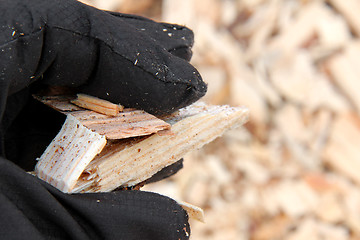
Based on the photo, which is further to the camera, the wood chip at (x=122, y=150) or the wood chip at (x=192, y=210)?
the wood chip at (x=192, y=210)

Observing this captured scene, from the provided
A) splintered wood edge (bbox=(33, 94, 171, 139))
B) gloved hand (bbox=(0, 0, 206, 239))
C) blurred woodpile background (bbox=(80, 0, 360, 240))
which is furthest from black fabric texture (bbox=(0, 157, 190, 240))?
blurred woodpile background (bbox=(80, 0, 360, 240))

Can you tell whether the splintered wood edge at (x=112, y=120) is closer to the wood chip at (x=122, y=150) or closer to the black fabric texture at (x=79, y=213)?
the wood chip at (x=122, y=150)

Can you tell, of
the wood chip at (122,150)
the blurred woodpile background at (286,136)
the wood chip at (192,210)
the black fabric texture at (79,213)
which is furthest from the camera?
the blurred woodpile background at (286,136)

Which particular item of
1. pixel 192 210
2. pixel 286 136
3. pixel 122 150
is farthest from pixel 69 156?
pixel 286 136

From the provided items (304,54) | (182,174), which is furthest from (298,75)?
(182,174)

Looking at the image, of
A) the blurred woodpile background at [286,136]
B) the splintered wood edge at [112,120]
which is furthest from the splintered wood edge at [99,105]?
the blurred woodpile background at [286,136]

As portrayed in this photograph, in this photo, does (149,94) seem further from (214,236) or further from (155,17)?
(155,17)
